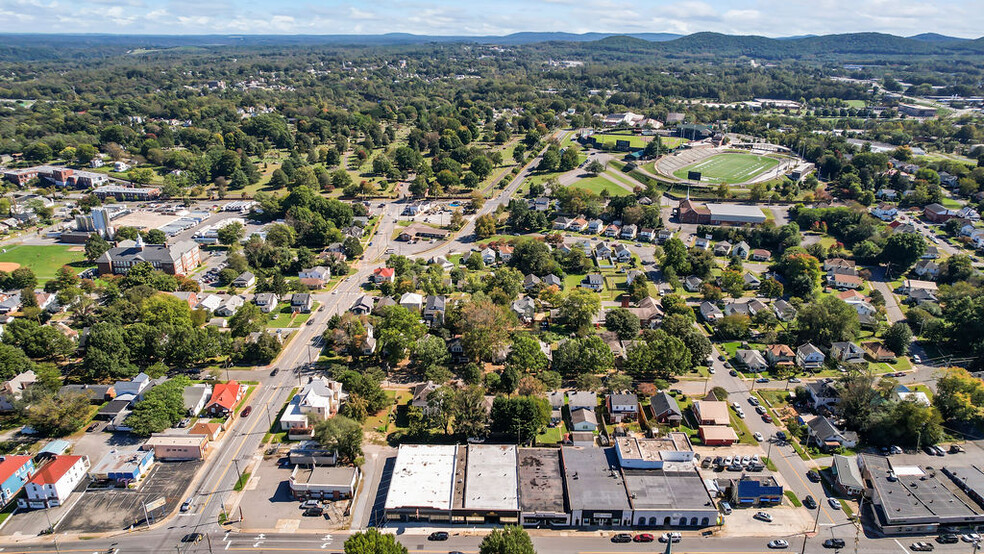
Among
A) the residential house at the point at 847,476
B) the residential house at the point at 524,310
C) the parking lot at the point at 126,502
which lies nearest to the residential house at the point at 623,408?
the residential house at the point at 847,476

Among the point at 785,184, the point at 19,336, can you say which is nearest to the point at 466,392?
the point at 19,336

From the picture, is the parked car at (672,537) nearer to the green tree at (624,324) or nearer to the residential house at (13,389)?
the green tree at (624,324)

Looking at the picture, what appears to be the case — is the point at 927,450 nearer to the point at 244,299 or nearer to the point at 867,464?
the point at 867,464

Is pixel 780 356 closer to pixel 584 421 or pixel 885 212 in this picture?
pixel 584 421

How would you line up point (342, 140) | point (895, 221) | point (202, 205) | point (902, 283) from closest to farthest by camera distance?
1. point (902, 283)
2. point (895, 221)
3. point (202, 205)
4. point (342, 140)

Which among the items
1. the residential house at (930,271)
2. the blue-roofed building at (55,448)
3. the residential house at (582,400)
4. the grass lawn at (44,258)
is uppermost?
the residential house at (930,271)

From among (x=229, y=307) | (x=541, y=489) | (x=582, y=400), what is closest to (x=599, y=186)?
(x=582, y=400)

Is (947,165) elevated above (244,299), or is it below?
above
